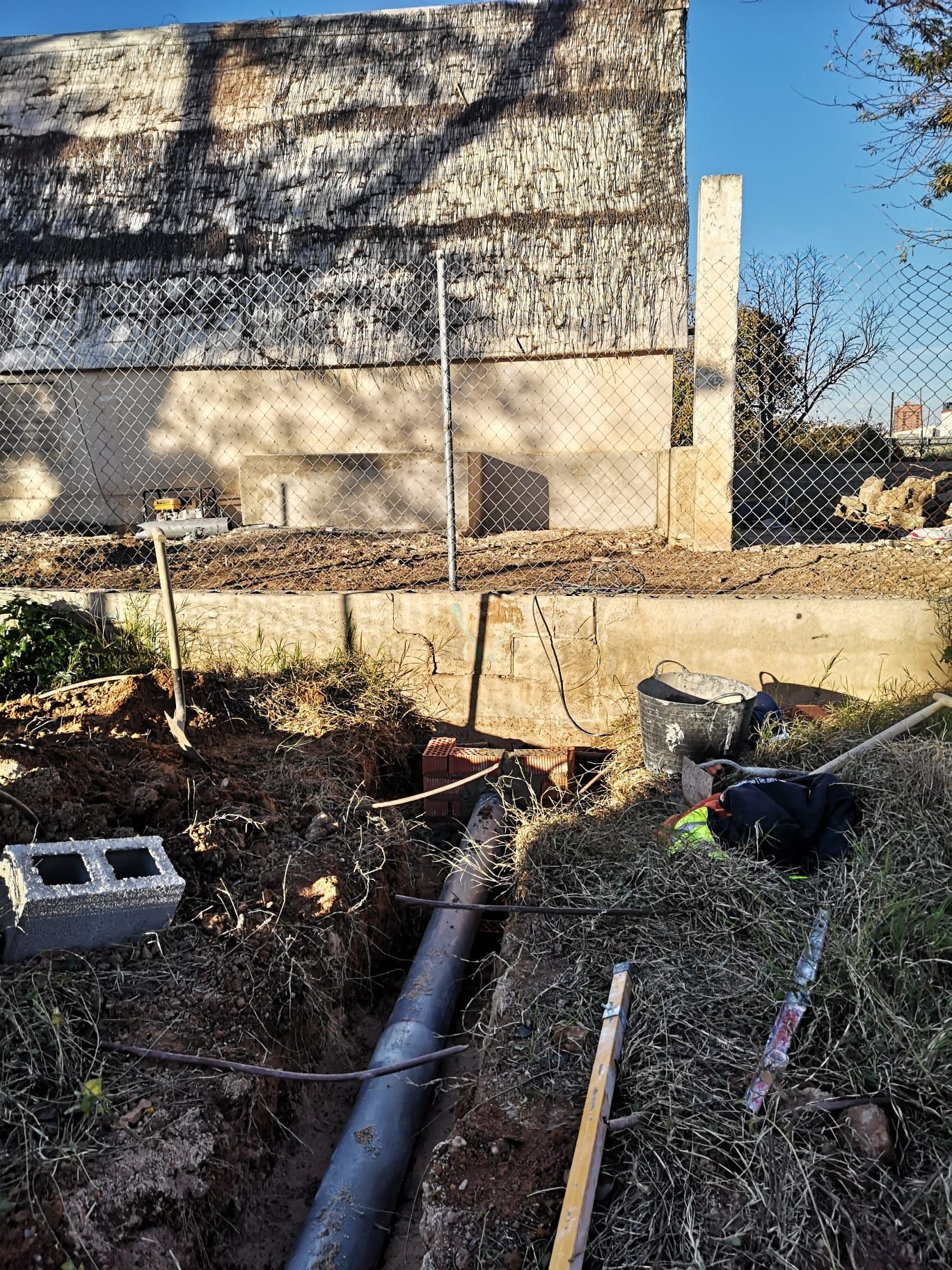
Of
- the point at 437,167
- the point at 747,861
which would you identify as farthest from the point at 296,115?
the point at 747,861

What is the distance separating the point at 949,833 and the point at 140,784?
328 centimetres

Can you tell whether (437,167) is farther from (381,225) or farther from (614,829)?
(614,829)

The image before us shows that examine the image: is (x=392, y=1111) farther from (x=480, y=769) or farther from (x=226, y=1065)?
(x=480, y=769)

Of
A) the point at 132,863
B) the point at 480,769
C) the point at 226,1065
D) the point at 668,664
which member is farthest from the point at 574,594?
the point at 226,1065

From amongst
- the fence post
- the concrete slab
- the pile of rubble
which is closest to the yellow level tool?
the fence post

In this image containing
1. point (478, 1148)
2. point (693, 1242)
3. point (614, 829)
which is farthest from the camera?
point (614, 829)

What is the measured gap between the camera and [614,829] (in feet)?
12.3

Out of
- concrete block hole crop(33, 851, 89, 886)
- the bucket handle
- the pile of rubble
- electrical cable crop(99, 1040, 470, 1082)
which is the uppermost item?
the pile of rubble

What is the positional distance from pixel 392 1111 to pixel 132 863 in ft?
4.43

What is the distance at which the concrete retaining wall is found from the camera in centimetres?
474

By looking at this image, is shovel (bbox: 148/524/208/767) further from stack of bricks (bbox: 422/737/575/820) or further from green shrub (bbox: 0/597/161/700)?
stack of bricks (bbox: 422/737/575/820)

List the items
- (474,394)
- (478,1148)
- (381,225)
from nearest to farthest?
(478,1148) < (474,394) < (381,225)

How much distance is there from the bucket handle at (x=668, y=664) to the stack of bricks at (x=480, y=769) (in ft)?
2.11

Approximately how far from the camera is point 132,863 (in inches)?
130
